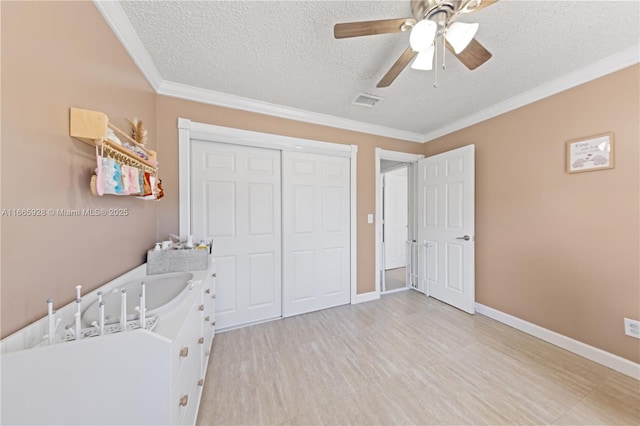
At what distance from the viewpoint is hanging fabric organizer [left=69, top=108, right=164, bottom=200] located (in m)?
0.99

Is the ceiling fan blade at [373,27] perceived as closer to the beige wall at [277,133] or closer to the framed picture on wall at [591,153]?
the beige wall at [277,133]

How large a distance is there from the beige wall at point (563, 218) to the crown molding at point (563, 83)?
5cm

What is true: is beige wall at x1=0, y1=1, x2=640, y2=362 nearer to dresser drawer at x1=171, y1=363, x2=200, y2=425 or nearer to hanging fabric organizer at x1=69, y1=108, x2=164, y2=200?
hanging fabric organizer at x1=69, y1=108, x2=164, y2=200

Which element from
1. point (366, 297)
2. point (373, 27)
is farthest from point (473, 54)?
point (366, 297)

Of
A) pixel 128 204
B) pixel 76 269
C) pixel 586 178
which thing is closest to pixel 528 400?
pixel 586 178

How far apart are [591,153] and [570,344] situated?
1631 millimetres

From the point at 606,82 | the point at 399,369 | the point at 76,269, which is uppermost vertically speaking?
the point at 606,82

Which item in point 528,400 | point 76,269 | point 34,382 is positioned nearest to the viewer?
point 34,382

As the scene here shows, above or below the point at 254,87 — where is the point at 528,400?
below

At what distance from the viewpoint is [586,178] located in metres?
1.83

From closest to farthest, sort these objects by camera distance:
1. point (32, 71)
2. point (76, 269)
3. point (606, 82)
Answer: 1. point (32, 71)
2. point (76, 269)
3. point (606, 82)

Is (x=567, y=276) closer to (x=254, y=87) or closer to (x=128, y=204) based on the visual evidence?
(x=254, y=87)

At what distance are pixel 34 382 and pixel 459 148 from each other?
3.52 meters

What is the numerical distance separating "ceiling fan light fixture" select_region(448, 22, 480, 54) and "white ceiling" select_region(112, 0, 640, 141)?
0.99 ft
